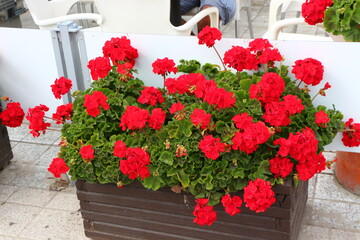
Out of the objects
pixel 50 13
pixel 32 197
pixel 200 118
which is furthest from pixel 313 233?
pixel 50 13

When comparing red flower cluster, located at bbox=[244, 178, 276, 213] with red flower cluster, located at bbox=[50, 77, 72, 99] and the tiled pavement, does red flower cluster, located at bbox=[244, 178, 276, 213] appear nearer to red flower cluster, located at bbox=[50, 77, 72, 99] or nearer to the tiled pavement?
the tiled pavement

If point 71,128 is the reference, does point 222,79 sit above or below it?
above

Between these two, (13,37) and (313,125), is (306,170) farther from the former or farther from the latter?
(13,37)

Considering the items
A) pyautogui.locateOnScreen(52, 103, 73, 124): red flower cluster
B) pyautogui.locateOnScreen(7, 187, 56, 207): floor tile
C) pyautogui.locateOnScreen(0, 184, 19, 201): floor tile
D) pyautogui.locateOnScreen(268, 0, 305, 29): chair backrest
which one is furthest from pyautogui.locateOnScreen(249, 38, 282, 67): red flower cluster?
pyautogui.locateOnScreen(0, 184, 19, 201): floor tile

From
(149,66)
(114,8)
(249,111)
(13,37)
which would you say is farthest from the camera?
(114,8)

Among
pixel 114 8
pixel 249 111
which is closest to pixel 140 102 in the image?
pixel 249 111

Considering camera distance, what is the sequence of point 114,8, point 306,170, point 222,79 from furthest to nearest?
point 114,8 → point 222,79 → point 306,170

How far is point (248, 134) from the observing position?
1.85m

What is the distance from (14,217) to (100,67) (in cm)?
109

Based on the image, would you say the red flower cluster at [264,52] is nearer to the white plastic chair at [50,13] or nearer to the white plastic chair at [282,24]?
the white plastic chair at [282,24]

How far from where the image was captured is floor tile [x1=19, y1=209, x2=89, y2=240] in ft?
8.70

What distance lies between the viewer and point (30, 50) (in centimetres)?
269

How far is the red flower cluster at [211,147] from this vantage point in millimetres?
1906

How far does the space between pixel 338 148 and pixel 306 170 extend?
49cm
